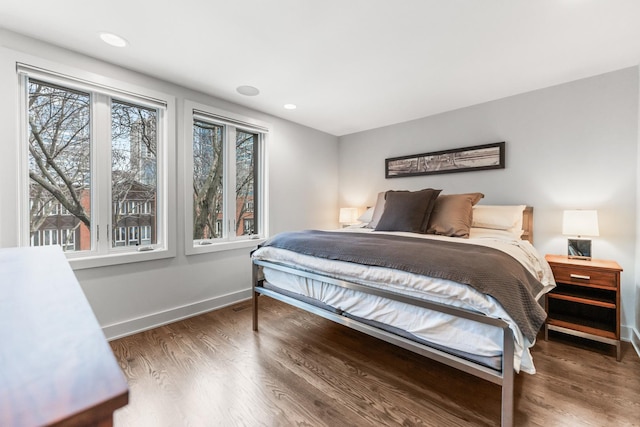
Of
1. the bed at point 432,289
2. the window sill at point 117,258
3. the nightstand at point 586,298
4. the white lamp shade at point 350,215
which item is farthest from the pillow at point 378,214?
the window sill at point 117,258

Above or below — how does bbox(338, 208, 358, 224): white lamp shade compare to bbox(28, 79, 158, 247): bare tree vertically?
below

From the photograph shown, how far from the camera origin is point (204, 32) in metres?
1.89

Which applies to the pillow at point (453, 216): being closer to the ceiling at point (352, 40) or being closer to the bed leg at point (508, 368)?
the ceiling at point (352, 40)

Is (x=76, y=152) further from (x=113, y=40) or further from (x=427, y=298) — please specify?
(x=427, y=298)

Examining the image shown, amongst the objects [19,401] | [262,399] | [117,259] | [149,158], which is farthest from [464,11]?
[117,259]

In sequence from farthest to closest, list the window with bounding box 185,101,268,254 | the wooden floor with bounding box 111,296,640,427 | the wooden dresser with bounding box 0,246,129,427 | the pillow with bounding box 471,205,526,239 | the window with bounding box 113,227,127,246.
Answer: the window with bounding box 185,101,268,254 < the pillow with bounding box 471,205,526,239 < the window with bounding box 113,227,127,246 < the wooden floor with bounding box 111,296,640,427 < the wooden dresser with bounding box 0,246,129,427

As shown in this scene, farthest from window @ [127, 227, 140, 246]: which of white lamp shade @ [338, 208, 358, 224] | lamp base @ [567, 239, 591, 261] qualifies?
lamp base @ [567, 239, 591, 261]

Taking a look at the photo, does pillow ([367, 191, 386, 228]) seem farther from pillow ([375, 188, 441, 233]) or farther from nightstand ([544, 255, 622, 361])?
nightstand ([544, 255, 622, 361])

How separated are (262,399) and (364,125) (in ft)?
11.2

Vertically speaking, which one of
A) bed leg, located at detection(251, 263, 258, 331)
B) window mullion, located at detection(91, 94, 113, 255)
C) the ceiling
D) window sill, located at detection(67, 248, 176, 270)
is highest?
the ceiling

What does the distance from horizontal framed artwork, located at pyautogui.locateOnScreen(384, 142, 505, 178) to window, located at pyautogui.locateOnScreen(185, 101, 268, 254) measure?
1.78 m

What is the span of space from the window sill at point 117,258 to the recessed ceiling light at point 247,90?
171 centimetres

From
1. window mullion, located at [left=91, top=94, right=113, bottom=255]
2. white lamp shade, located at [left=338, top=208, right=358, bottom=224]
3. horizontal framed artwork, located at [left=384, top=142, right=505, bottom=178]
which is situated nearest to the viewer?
window mullion, located at [left=91, top=94, right=113, bottom=255]

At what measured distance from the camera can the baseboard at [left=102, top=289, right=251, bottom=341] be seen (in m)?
2.35
